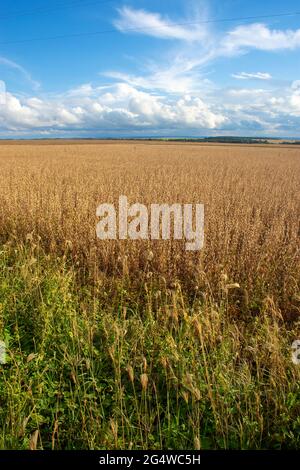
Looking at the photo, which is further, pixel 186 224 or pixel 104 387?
pixel 186 224

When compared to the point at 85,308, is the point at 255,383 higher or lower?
lower

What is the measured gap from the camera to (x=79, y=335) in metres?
3.18

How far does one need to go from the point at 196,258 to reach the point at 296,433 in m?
2.89

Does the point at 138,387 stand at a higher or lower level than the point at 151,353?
lower

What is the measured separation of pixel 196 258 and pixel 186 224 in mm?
1236

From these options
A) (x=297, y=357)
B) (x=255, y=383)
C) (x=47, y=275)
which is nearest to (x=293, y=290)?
(x=297, y=357)

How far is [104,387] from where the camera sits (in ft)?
8.55

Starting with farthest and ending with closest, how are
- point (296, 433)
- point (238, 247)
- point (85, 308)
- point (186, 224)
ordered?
1. point (186, 224)
2. point (238, 247)
3. point (85, 308)
4. point (296, 433)

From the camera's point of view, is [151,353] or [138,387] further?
[151,353]

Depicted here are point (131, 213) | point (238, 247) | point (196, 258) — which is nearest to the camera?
point (196, 258)
